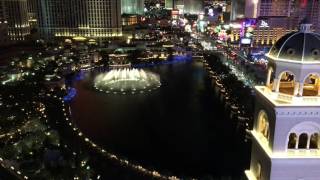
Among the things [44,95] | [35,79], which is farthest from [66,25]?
[44,95]

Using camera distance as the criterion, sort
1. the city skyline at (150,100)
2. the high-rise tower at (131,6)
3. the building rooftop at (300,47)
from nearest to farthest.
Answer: the building rooftop at (300,47) < the city skyline at (150,100) < the high-rise tower at (131,6)

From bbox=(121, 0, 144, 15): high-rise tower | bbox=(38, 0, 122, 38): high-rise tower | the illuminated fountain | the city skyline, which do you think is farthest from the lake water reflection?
bbox=(121, 0, 144, 15): high-rise tower

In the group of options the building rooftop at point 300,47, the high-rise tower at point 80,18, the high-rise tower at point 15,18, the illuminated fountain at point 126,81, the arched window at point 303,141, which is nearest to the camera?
the building rooftop at point 300,47

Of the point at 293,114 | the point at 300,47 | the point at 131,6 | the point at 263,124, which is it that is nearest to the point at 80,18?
the point at 131,6

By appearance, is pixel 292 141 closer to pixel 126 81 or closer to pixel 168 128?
pixel 168 128

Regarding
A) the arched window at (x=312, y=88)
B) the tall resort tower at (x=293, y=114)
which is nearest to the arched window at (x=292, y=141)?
the tall resort tower at (x=293, y=114)

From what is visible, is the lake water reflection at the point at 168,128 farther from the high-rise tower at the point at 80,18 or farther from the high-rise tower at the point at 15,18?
the high-rise tower at the point at 15,18
